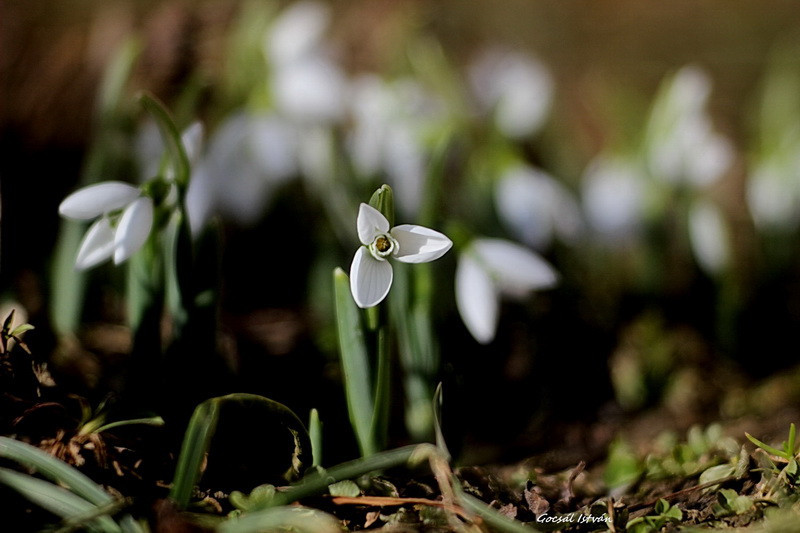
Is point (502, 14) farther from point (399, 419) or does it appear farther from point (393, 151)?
point (399, 419)

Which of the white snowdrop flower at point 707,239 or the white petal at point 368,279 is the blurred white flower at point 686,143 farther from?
the white petal at point 368,279

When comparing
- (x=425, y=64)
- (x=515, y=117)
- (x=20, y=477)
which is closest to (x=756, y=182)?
(x=515, y=117)

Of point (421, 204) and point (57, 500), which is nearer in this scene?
point (57, 500)

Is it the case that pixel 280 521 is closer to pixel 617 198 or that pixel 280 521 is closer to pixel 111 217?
pixel 111 217

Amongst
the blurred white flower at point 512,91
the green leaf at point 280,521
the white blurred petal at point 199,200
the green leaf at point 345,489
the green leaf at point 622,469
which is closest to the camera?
the green leaf at point 280,521

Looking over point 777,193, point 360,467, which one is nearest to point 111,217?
point 360,467

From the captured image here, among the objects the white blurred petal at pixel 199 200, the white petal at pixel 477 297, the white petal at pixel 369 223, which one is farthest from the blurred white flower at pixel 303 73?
the white petal at pixel 369 223

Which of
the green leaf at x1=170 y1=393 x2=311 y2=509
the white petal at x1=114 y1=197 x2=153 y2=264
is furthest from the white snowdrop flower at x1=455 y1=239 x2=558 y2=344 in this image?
the white petal at x1=114 y1=197 x2=153 y2=264
